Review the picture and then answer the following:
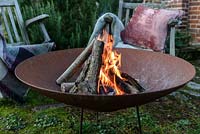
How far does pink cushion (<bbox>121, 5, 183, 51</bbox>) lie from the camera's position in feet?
8.59

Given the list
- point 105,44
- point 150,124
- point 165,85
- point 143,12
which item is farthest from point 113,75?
point 143,12

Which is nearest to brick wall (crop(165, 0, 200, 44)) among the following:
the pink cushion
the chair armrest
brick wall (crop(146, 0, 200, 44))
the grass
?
brick wall (crop(146, 0, 200, 44))

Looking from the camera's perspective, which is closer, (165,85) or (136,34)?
(165,85)

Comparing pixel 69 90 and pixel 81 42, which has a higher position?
pixel 69 90

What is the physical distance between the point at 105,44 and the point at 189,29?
2.68 metres

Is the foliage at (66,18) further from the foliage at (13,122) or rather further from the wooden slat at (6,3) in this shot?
the foliage at (13,122)

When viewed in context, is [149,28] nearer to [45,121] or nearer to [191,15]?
[45,121]

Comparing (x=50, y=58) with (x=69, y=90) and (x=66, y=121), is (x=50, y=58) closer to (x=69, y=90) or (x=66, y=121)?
(x=69, y=90)

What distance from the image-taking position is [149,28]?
2715 millimetres

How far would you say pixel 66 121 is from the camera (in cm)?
212

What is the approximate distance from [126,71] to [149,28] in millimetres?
962

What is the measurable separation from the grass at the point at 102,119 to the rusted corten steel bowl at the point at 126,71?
15.7 inches

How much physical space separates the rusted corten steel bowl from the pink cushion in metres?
0.79

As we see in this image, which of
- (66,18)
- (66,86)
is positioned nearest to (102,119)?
(66,86)
